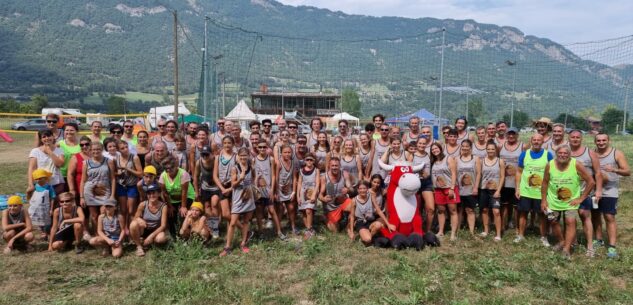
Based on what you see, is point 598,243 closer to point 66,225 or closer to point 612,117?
point 66,225

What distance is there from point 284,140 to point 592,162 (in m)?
4.08

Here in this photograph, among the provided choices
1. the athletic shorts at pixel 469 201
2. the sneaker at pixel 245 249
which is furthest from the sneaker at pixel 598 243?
the sneaker at pixel 245 249

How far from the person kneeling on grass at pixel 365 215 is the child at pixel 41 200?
12.7 feet

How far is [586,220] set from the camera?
493 centimetres

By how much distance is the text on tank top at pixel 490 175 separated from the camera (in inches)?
216

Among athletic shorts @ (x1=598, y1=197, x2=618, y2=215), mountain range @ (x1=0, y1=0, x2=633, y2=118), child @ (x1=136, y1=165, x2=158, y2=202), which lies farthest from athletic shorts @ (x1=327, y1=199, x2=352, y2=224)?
mountain range @ (x1=0, y1=0, x2=633, y2=118)

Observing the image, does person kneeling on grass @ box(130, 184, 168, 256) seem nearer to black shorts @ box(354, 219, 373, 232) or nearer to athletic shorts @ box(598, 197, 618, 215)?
black shorts @ box(354, 219, 373, 232)

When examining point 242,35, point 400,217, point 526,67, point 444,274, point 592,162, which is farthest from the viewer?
point 526,67

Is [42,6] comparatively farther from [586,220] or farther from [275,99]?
[586,220]

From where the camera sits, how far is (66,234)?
5.04m

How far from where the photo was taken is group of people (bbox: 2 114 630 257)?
Answer: 4957mm

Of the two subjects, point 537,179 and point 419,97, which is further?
point 419,97

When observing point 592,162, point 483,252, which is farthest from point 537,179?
point 483,252

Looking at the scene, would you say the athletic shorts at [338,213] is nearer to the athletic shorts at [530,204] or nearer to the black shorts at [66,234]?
the athletic shorts at [530,204]
